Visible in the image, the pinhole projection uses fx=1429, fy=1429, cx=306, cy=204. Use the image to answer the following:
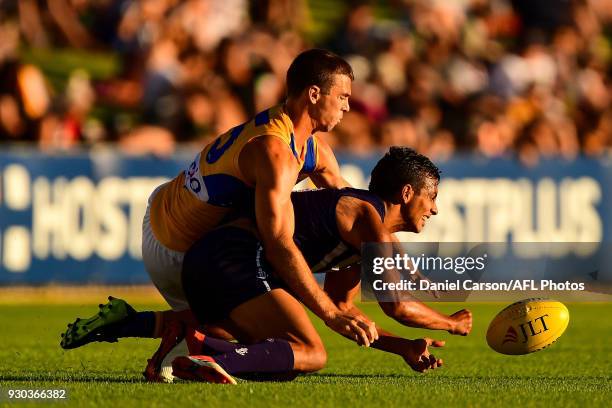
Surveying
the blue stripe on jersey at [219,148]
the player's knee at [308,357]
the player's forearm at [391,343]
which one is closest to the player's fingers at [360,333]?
the player's knee at [308,357]

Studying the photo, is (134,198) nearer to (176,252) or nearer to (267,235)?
(176,252)

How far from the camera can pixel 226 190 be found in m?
7.86

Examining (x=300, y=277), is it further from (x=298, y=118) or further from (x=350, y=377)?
(x=350, y=377)

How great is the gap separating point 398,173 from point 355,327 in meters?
1.13

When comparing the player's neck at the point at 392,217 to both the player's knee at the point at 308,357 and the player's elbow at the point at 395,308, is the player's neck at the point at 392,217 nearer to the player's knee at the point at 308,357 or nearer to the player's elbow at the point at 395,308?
the player's elbow at the point at 395,308

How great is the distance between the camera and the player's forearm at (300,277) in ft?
24.1

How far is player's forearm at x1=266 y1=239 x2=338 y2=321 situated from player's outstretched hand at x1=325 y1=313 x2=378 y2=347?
0.21 feet

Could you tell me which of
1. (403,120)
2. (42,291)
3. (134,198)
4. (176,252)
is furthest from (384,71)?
(176,252)

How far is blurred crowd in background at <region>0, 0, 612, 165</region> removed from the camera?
51.4ft

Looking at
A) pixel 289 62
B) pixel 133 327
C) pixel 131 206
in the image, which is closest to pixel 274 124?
pixel 133 327

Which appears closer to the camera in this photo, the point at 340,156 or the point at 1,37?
the point at 340,156

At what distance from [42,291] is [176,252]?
658 centimetres

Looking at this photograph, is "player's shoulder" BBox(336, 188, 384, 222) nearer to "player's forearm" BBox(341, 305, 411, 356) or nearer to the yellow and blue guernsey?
the yellow and blue guernsey

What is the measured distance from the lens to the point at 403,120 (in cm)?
1664
